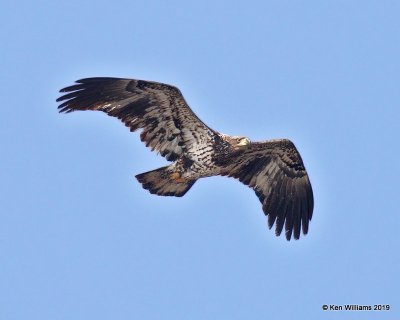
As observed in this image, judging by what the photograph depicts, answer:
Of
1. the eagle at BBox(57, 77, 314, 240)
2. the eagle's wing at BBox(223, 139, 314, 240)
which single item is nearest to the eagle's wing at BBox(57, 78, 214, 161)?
the eagle at BBox(57, 77, 314, 240)

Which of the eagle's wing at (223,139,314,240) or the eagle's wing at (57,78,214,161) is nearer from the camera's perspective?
the eagle's wing at (57,78,214,161)

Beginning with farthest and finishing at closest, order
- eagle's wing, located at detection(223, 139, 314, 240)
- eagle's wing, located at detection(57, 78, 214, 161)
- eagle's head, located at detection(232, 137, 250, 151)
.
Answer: eagle's wing, located at detection(223, 139, 314, 240) < eagle's head, located at detection(232, 137, 250, 151) < eagle's wing, located at detection(57, 78, 214, 161)

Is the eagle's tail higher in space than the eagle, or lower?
lower

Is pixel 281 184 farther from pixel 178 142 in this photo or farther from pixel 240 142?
pixel 178 142

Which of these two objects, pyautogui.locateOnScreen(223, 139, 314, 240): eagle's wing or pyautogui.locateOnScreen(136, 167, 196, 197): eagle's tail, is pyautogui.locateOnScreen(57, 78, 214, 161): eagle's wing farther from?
pyautogui.locateOnScreen(223, 139, 314, 240): eagle's wing

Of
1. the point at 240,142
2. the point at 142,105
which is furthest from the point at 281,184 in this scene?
the point at 142,105

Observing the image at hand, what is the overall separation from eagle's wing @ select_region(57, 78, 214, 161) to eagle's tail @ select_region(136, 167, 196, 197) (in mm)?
660

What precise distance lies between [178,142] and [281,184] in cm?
251

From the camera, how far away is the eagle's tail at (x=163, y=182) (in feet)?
67.9

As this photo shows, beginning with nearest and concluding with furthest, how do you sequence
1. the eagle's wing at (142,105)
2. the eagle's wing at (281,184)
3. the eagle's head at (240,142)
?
the eagle's wing at (142,105)
the eagle's head at (240,142)
the eagle's wing at (281,184)

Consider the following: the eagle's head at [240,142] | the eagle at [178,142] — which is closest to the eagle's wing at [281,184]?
the eagle at [178,142]

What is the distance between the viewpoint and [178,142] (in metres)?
20.8

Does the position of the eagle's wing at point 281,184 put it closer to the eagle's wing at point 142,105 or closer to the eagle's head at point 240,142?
the eagle's head at point 240,142

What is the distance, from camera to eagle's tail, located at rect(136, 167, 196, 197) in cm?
2069
